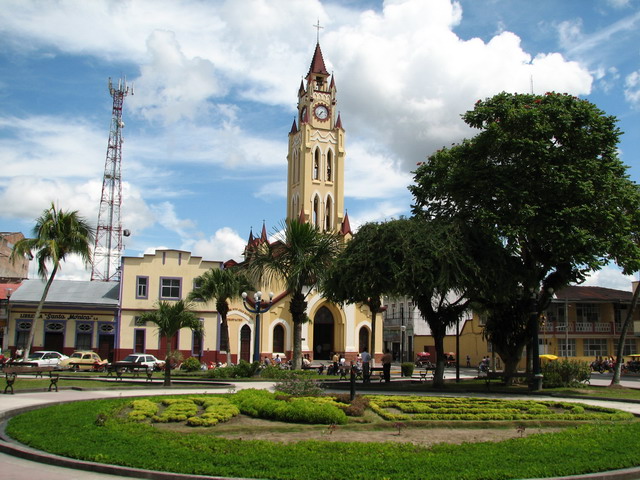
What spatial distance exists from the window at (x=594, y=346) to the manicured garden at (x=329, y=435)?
137 ft

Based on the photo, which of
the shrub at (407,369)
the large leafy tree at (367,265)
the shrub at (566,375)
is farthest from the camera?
the shrub at (407,369)

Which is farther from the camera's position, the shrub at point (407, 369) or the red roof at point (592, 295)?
the red roof at point (592, 295)

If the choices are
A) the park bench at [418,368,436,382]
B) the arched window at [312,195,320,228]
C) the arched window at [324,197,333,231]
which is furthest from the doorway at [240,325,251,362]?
the arched window at [324,197,333,231]

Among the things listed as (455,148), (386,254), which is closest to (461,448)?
(386,254)

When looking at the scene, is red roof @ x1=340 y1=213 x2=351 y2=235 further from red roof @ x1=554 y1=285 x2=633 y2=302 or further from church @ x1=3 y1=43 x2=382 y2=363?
red roof @ x1=554 y1=285 x2=633 y2=302

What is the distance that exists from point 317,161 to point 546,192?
49.0 metres

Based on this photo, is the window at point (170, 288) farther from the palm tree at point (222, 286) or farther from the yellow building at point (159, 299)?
the palm tree at point (222, 286)

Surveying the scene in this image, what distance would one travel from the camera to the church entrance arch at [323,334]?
176ft

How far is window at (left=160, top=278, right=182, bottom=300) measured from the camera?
45719mm

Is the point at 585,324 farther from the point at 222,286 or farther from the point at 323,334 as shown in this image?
the point at 222,286

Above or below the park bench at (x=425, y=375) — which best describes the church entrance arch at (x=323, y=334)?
above

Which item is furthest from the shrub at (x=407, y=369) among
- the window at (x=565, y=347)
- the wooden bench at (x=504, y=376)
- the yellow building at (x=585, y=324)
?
the window at (x=565, y=347)

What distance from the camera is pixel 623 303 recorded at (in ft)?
175

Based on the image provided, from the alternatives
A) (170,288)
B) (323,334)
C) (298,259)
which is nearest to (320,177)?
(323,334)
